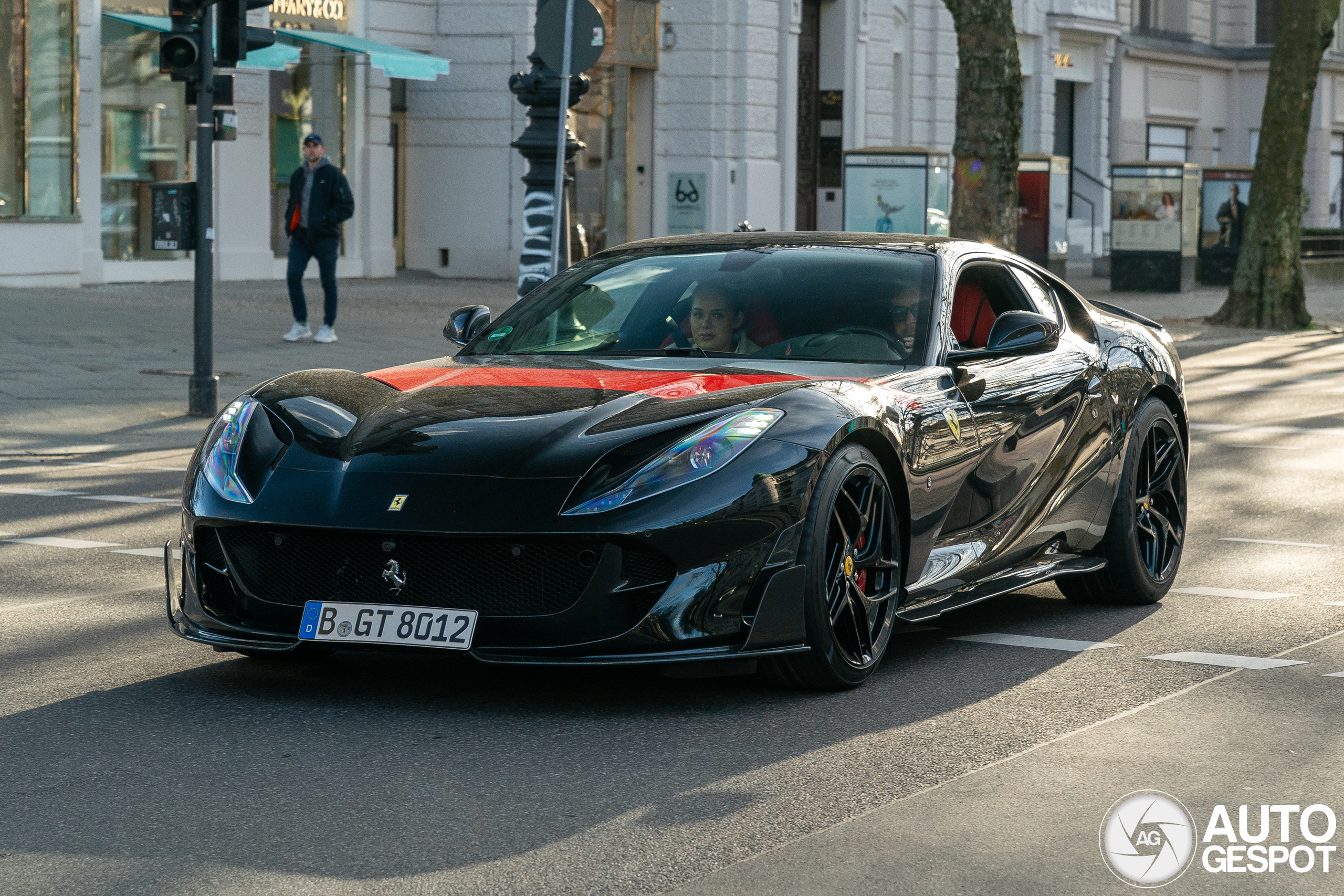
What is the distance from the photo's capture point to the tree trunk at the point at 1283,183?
26.2 metres

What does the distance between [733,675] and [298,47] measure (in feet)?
76.4

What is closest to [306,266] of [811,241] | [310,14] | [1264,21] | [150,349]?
[150,349]

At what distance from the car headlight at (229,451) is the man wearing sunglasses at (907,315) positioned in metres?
1.98

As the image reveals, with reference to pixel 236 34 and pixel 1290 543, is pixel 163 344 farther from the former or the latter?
pixel 1290 543

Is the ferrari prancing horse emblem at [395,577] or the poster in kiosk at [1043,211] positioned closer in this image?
the ferrari prancing horse emblem at [395,577]

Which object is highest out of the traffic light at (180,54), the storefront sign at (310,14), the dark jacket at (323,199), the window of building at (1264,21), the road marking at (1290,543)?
the window of building at (1264,21)

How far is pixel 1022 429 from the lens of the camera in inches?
252

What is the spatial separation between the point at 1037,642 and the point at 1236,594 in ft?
4.34

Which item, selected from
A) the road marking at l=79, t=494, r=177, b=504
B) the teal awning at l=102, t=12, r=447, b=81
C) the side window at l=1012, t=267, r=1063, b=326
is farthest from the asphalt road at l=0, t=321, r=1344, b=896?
the teal awning at l=102, t=12, r=447, b=81

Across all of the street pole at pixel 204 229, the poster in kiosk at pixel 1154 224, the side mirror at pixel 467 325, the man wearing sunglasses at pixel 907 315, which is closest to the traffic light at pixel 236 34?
the street pole at pixel 204 229

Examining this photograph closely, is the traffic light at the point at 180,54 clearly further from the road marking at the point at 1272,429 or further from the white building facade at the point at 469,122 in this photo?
the white building facade at the point at 469,122

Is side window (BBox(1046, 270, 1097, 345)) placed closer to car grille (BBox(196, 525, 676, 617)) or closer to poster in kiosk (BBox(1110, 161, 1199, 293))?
car grille (BBox(196, 525, 676, 617))

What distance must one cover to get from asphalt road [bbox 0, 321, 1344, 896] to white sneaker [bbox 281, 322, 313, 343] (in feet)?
36.4

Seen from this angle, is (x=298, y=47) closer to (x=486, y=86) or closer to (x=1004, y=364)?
(x=486, y=86)
